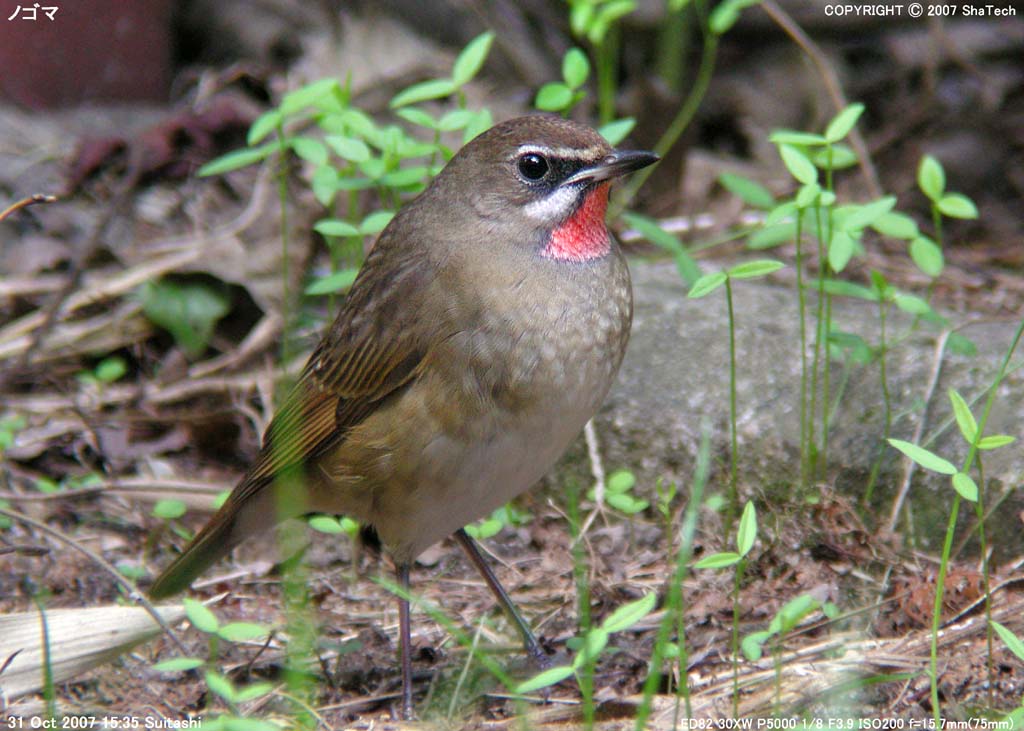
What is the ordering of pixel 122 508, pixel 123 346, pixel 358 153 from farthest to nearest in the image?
pixel 123 346 < pixel 122 508 < pixel 358 153

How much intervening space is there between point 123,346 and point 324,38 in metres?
2.25

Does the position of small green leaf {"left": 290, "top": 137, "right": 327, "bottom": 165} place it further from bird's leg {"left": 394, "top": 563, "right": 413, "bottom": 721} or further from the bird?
bird's leg {"left": 394, "top": 563, "right": 413, "bottom": 721}

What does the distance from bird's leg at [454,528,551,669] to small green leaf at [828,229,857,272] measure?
1.56m

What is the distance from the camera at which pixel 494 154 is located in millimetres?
4207

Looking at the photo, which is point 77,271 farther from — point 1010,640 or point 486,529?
point 1010,640

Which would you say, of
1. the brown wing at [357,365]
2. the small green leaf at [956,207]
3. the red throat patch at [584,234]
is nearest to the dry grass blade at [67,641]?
the brown wing at [357,365]

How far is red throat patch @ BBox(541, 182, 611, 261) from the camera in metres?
4.04

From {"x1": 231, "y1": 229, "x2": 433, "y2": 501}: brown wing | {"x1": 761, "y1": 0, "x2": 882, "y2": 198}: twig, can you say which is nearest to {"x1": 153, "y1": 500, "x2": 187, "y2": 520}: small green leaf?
{"x1": 231, "y1": 229, "x2": 433, "y2": 501}: brown wing

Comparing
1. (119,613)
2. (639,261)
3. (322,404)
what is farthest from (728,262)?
(119,613)

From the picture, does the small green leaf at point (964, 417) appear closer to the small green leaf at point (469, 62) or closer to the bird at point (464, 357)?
the bird at point (464, 357)

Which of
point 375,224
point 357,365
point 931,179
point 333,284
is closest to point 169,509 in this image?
point 333,284

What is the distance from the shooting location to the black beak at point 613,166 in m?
4.04

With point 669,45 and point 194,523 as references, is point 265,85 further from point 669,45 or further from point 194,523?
point 194,523

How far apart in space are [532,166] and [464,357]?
0.72 m
